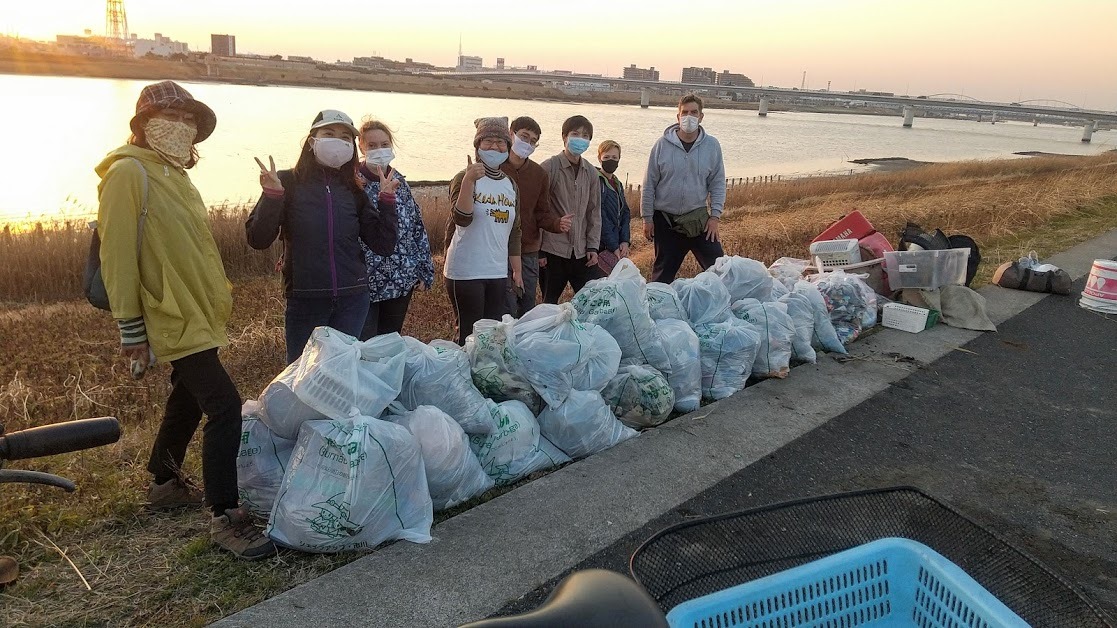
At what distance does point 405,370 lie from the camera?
3314mm

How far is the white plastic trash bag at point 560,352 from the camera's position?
3.59 metres

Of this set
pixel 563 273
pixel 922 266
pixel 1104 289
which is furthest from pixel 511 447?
pixel 1104 289

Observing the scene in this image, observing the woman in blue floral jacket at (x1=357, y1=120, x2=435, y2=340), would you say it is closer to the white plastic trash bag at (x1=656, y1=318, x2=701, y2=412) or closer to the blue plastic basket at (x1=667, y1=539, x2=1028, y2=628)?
Answer: the white plastic trash bag at (x1=656, y1=318, x2=701, y2=412)

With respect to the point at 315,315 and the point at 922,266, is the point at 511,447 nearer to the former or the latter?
the point at 315,315

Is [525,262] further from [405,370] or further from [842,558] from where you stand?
[842,558]

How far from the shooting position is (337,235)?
344 cm

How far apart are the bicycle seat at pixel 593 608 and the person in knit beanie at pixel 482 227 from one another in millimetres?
3270

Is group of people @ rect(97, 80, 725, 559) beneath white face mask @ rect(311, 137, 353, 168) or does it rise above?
beneath

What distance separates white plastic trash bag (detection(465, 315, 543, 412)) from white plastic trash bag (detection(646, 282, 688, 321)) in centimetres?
126

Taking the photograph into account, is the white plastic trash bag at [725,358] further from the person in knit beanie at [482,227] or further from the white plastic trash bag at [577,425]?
the person in knit beanie at [482,227]

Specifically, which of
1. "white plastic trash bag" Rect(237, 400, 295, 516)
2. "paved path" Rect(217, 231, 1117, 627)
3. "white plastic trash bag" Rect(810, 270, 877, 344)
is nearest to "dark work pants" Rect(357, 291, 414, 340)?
"white plastic trash bag" Rect(237, 400, 295, 516)

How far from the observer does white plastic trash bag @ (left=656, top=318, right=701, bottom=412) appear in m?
4.26

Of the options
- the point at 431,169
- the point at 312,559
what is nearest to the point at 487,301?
the point at 312,559

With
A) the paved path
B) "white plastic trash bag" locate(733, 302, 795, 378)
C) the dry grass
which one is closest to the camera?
the dry grass
